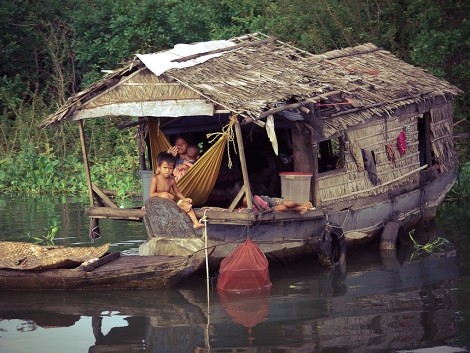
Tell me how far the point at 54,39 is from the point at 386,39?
6.12 m

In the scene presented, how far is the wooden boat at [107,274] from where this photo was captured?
10.7 metres

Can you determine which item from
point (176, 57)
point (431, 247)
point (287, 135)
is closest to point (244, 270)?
point (176, 57)

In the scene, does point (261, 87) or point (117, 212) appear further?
point (117, 212)

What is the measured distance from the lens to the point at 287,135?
43.9 feet

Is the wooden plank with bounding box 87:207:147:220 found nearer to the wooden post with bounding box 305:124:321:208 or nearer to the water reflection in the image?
the water reflection

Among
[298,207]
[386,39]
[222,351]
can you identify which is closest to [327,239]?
[298,207]

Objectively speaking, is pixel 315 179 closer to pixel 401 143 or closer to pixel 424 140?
pixel 401 143

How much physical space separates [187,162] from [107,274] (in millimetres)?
1847

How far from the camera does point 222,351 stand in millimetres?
8836

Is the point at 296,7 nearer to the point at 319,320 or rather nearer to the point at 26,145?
the point at 26,145

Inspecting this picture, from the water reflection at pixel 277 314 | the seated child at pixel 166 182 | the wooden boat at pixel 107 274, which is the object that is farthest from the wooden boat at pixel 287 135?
the water reflection at pixel 277 314

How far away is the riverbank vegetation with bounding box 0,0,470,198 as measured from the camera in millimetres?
18047

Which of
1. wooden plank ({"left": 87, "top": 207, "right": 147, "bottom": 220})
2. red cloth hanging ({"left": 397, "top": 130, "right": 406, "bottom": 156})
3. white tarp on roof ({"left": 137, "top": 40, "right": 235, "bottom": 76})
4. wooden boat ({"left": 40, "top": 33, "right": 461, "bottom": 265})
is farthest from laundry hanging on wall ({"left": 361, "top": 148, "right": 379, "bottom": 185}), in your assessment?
wooden plank ({"left": 87, "top": 207, "right": 147, "bottom": 220})

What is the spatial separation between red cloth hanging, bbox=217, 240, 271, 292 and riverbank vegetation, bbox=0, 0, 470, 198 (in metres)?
6.36
